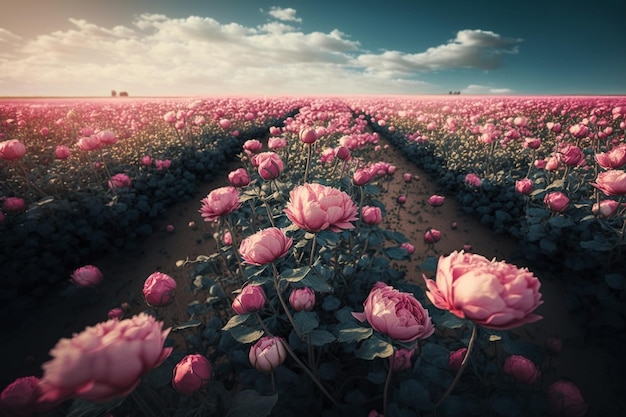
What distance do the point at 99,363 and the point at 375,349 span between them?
2.68 feet

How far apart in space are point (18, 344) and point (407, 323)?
3368 mm

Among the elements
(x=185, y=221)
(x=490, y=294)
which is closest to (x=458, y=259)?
(x=490, y=294)

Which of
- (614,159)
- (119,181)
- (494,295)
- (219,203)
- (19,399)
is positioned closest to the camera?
(494,295)

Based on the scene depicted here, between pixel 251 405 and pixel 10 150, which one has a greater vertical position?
pixel 10 150

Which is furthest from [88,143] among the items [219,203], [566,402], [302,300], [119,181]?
[566,402]

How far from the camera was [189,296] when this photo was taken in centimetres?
290

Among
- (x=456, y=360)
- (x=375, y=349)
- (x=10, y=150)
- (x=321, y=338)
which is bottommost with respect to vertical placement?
(x=456, y=360)

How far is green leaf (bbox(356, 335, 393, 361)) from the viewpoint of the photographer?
92 centimetres

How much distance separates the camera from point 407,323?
89 cm

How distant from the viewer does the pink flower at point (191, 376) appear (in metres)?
1.00

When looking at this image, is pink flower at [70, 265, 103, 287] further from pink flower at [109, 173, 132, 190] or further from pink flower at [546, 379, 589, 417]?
pink flower at [546, 379, 589, 417]

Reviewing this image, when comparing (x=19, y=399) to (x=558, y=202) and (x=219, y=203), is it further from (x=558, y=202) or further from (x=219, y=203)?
(x=558, y=202)

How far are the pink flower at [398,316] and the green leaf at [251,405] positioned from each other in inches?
17.1

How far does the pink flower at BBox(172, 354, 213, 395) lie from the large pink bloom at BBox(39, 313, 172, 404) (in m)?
0.38
